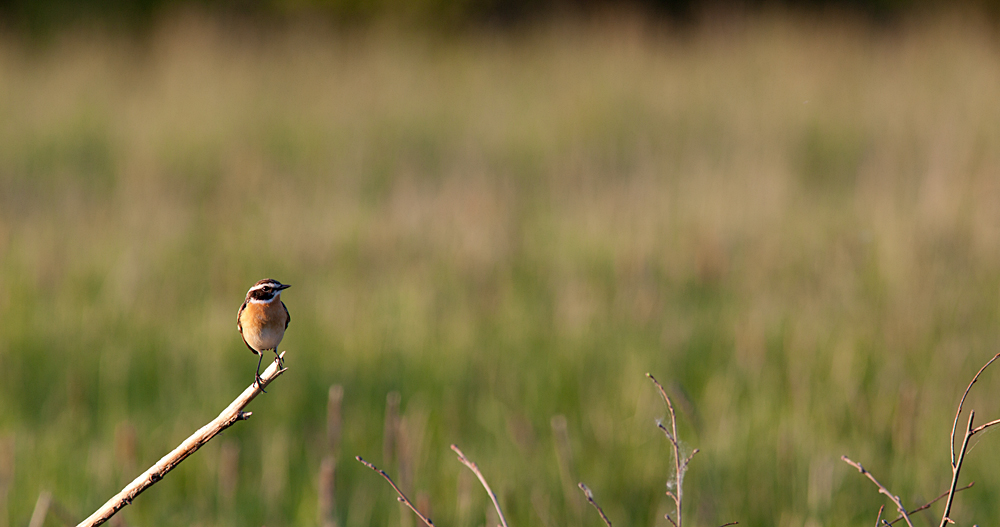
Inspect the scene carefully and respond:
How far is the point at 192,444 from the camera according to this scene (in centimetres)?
92

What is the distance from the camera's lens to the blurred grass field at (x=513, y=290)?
2812mm

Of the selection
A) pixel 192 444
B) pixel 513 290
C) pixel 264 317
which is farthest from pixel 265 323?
pixel 513 290

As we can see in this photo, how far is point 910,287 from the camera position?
416 cm

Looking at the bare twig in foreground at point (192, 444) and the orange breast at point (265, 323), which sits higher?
the orange breast at point (265, 323)

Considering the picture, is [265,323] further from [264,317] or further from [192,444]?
[192,444]

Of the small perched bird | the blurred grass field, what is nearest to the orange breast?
the small perched bird

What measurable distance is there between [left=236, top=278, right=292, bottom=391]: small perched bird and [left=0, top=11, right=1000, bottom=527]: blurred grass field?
35.7 inches

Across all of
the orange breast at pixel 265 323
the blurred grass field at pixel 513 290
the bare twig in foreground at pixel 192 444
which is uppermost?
the orange breast at pixel 265 323

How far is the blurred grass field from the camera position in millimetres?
2812

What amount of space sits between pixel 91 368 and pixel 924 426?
3331mm

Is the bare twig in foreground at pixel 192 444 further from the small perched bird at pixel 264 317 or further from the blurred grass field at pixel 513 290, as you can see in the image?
the blurred grass field at pixel 513 290

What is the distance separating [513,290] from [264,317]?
3.44 m

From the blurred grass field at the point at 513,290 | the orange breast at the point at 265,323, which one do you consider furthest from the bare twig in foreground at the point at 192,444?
the blurred grass field at the point at 513,290

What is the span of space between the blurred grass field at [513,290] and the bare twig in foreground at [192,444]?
963 millimetres
